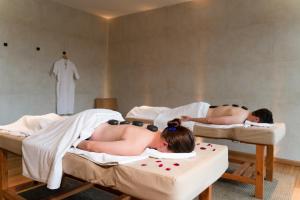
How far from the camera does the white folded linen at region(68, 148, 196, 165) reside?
1201mm

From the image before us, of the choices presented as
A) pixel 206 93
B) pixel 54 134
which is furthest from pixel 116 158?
pixel 206 93

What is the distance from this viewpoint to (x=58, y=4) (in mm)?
3783

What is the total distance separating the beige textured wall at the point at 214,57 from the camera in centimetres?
297

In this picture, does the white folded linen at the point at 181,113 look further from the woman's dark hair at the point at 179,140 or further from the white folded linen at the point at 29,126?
the woman's dark hair at the point at 179,140

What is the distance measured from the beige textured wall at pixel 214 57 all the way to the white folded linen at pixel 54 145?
225cm

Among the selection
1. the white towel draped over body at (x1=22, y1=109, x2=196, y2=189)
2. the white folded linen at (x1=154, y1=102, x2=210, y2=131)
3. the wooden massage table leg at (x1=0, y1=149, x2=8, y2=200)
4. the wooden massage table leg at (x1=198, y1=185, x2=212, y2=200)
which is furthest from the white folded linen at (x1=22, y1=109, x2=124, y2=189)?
the white folded linen at (x1=154, y1=102, x2=210, y2=131)

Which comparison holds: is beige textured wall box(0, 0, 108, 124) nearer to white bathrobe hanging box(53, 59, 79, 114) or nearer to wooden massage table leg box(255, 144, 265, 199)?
white bathrobe hanging box(53, 59, 79, 114)

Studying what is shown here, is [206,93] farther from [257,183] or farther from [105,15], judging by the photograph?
[105,15]

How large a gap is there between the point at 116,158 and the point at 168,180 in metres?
0.32

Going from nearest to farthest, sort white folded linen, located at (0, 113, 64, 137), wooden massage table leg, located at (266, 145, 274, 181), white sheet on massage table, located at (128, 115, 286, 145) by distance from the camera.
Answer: white folded linen, located at (0, 113, 64, 137), white sheet on massage table, located at (128, 115, 286, 145), wooden massage table leg, located at (266, 145, 274, 181)

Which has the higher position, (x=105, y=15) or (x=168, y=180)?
(x=105, y=15)

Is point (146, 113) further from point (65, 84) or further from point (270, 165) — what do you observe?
point (65, 84)

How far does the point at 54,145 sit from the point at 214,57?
268cm

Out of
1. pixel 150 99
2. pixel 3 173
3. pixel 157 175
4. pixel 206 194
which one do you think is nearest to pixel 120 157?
pixel 157 175
